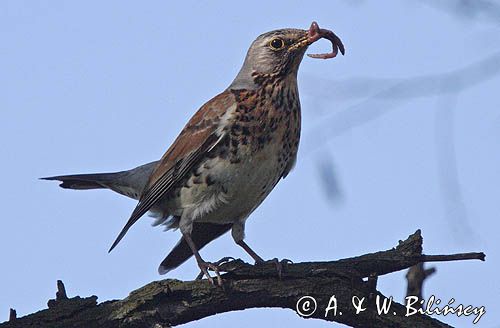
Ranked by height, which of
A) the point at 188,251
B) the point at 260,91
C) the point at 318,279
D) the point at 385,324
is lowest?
the point at 385,324

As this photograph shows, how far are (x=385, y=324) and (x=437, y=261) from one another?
512 millimetres

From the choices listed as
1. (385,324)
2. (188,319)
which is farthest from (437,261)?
(188,319)

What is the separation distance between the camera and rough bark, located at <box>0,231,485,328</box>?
5.86 metres

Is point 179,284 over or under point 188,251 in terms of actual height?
under

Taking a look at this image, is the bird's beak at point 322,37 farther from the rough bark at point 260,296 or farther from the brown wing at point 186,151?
the rough bark at point 260,296

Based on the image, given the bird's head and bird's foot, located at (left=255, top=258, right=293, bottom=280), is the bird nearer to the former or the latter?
the bird's head

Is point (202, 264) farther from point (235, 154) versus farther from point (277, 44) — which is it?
point (277, 44)

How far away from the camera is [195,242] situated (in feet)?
25.6

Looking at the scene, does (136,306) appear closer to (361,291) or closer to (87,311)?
(87,311)

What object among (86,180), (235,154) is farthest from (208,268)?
(86,180)

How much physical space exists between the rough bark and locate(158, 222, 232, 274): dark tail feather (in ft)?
4.14

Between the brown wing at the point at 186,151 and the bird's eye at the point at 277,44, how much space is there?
0.55m

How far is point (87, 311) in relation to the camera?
5883 mm

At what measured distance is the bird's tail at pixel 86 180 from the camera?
8250 millimetres
